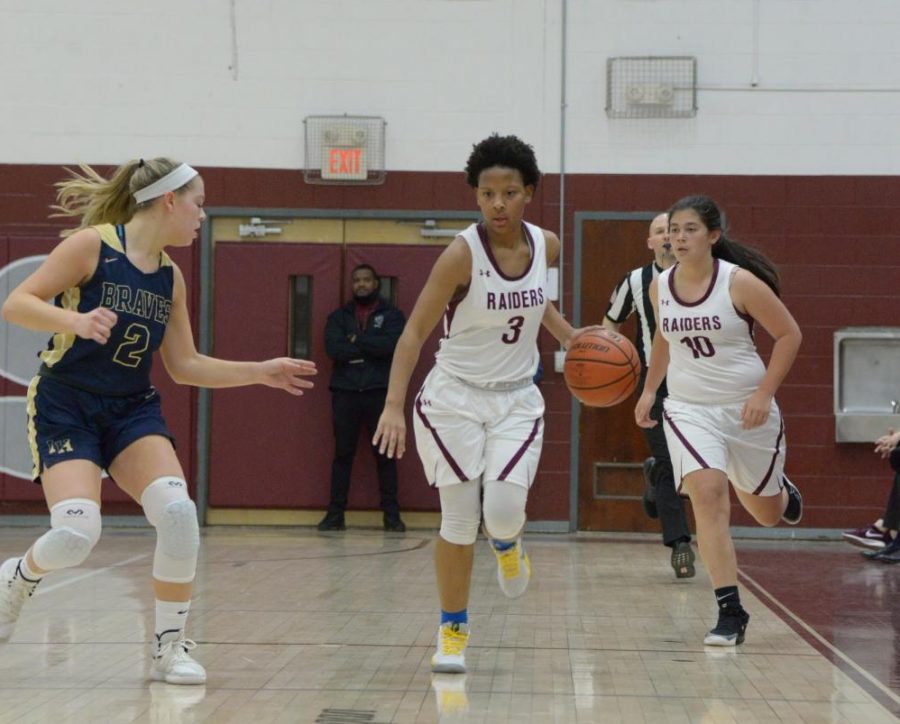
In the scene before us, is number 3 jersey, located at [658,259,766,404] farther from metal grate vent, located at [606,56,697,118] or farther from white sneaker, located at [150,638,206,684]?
metal grate vent, located at [606,56,697,118]

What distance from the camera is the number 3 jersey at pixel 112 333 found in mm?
4387

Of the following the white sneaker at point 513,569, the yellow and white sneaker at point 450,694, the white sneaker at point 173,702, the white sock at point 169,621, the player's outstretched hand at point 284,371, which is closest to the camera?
the white sneaker at point 173,702

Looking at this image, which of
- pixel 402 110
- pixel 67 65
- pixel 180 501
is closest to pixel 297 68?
Result: pixel 402 110

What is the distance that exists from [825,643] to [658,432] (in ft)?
7.28

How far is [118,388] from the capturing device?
14.5ft

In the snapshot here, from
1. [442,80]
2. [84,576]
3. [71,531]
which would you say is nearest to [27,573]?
[71,531]

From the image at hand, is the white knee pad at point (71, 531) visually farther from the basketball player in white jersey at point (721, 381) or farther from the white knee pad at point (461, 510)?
the basketball player in white jersey at point (721, 381)

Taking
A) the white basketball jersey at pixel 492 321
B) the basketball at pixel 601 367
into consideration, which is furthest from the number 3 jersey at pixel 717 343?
the white basketball jersey at pixel 492 321

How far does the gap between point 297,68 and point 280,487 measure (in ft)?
10.5

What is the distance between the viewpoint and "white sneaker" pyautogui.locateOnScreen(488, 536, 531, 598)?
4.90 meters

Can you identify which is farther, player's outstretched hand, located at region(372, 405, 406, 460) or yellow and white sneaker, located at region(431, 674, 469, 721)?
player's outstretched hand, located at region(372, 405, 406, 460)

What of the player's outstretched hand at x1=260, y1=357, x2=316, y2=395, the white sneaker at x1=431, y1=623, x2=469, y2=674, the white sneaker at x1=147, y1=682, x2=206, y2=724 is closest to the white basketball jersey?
the player's outstretched hand at x1=260, y1=357, x2=316, y2=395

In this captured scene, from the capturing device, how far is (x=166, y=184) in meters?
4.56

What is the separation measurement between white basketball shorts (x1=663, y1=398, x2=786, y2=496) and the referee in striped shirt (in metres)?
1.76
